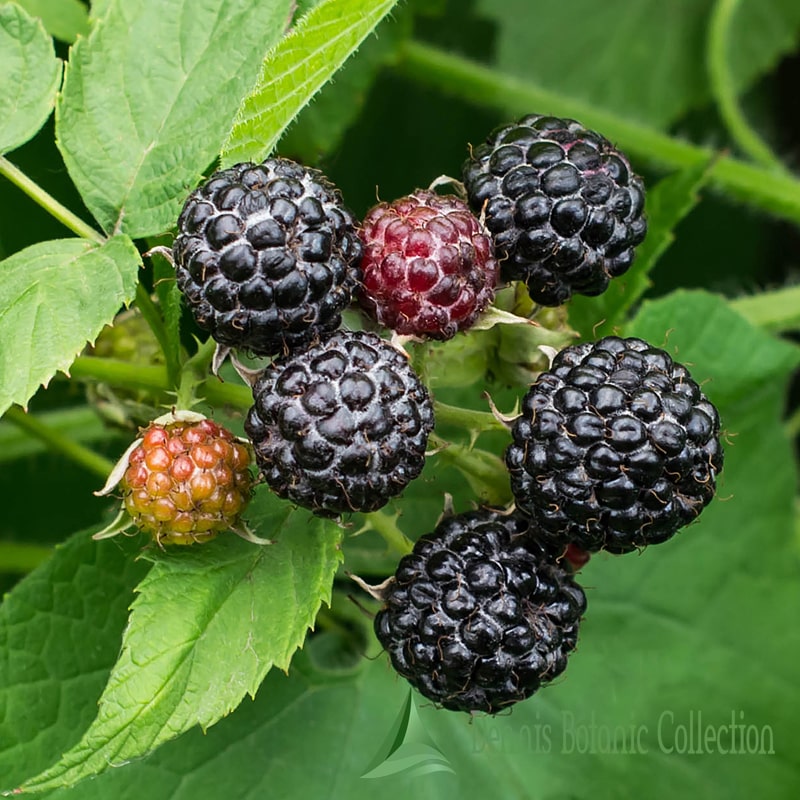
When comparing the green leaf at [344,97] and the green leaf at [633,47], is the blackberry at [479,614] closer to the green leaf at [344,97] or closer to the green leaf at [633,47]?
the green leaf at [344,97]

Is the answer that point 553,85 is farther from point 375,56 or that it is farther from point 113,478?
point 113,478

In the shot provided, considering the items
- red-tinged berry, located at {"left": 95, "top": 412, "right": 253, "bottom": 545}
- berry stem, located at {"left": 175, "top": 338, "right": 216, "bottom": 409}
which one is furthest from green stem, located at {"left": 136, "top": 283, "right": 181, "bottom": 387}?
red-tinged berry, located at {"left": 95, "top": 412, "right": 253, "bottom": 545}

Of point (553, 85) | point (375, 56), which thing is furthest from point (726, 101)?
point (375, 56)

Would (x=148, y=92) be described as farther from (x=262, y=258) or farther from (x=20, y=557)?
(x=20, y=557)

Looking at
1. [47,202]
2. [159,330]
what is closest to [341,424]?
[159,330]

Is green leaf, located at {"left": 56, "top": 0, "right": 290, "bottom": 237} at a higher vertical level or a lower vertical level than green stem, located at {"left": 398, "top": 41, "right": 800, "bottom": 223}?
higher

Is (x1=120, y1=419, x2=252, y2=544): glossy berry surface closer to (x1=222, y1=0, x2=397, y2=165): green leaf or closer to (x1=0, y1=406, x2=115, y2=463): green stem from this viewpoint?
(x1=222, y1=0, x2=397, y2=165): green leaf
